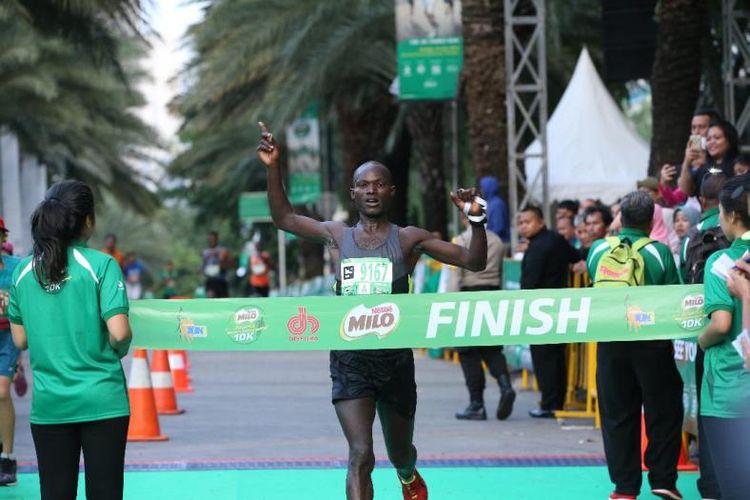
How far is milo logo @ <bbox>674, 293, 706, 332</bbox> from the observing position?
7.64 m

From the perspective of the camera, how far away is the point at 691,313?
7.66 meters

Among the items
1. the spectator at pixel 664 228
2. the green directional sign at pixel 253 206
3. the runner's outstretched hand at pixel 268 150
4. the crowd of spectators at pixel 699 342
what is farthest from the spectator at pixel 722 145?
the green directional sign at pixel 253 206

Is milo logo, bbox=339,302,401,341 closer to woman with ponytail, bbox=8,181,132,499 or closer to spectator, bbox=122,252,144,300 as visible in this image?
woman with ponytail, bbox=8,181,132,499

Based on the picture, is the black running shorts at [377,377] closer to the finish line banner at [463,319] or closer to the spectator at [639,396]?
the finish line banner at [463,319]

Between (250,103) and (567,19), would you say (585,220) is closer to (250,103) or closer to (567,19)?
(567,19)

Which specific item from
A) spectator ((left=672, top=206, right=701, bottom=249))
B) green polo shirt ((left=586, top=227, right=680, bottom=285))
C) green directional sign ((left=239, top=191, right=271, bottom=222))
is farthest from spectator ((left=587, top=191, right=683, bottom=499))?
green directional sign ((left=239, top=191, right=271, bottom=222))

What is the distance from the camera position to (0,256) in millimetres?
9391

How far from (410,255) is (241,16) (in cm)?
1914

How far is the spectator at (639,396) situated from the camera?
28.4ft

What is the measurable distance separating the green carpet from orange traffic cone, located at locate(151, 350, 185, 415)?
3643 mm

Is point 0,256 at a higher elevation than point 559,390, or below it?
higher

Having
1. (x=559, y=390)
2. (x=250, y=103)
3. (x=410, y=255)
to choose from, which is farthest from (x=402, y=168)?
(x=410, y=255)

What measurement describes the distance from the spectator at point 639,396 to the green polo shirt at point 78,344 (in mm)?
3472

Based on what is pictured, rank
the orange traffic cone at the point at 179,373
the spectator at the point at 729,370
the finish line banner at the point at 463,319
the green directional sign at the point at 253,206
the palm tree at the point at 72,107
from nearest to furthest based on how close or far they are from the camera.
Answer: the spectator at the point at 729,370, the finish line banner at the point at 463,319, the orange traffic cone at the point at 179,373, the palm tree at the point at 72,107, the green directional sign at the point at 253,206
